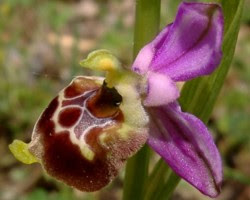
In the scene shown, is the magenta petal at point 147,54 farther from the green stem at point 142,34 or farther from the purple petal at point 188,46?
the green stem at point 142,34

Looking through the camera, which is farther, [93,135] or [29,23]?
[29,23]

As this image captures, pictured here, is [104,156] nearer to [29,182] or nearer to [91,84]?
[91,84]

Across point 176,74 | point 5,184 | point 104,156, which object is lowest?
point 5,184

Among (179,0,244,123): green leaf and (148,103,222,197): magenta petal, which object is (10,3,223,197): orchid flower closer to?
(148,103,222,197): magenta petal

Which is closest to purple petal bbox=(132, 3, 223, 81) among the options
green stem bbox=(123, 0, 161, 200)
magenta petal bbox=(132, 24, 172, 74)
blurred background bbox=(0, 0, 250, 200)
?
magenta petal bbox=(132, 24, 172, 74)

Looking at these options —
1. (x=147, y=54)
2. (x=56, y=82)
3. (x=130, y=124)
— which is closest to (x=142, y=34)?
(x=147, y=54)

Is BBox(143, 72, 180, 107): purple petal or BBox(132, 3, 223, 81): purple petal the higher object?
BBox(132, 3, 223, 81): purple petal

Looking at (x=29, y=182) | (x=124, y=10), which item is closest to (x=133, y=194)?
(x=29, y=182)
